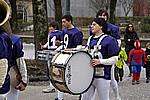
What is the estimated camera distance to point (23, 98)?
9.16 meters

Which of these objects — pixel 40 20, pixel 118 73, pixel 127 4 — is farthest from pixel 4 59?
pixel 127 4

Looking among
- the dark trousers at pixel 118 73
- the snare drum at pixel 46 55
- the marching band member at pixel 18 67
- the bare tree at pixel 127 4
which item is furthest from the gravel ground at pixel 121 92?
the bare tree at pixel 127 4

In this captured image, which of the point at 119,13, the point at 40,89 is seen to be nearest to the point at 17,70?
the point at 40,89

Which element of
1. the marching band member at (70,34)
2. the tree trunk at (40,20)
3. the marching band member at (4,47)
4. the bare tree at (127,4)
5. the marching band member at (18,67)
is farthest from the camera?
the bare tree at (127,4)

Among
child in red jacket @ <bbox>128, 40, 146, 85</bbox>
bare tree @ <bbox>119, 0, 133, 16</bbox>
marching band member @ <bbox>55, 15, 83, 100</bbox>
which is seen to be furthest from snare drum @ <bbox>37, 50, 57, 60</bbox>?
bare tree @ <bbox>119, 0, 133, 16</bbox>

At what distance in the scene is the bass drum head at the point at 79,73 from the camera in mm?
5947

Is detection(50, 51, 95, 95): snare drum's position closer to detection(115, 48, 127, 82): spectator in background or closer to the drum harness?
the drum harness

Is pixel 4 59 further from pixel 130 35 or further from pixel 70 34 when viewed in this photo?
pixel 130 35

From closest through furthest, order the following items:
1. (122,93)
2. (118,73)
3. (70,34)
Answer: (70,34), (122,93), (118,73)

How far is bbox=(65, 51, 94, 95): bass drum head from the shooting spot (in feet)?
19.5

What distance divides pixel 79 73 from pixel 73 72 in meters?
0.14

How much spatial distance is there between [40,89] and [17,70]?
518cm

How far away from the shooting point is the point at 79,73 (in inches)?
241

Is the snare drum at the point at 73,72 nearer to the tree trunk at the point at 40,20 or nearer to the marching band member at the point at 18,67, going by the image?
the marching band member at the point at 18,67
